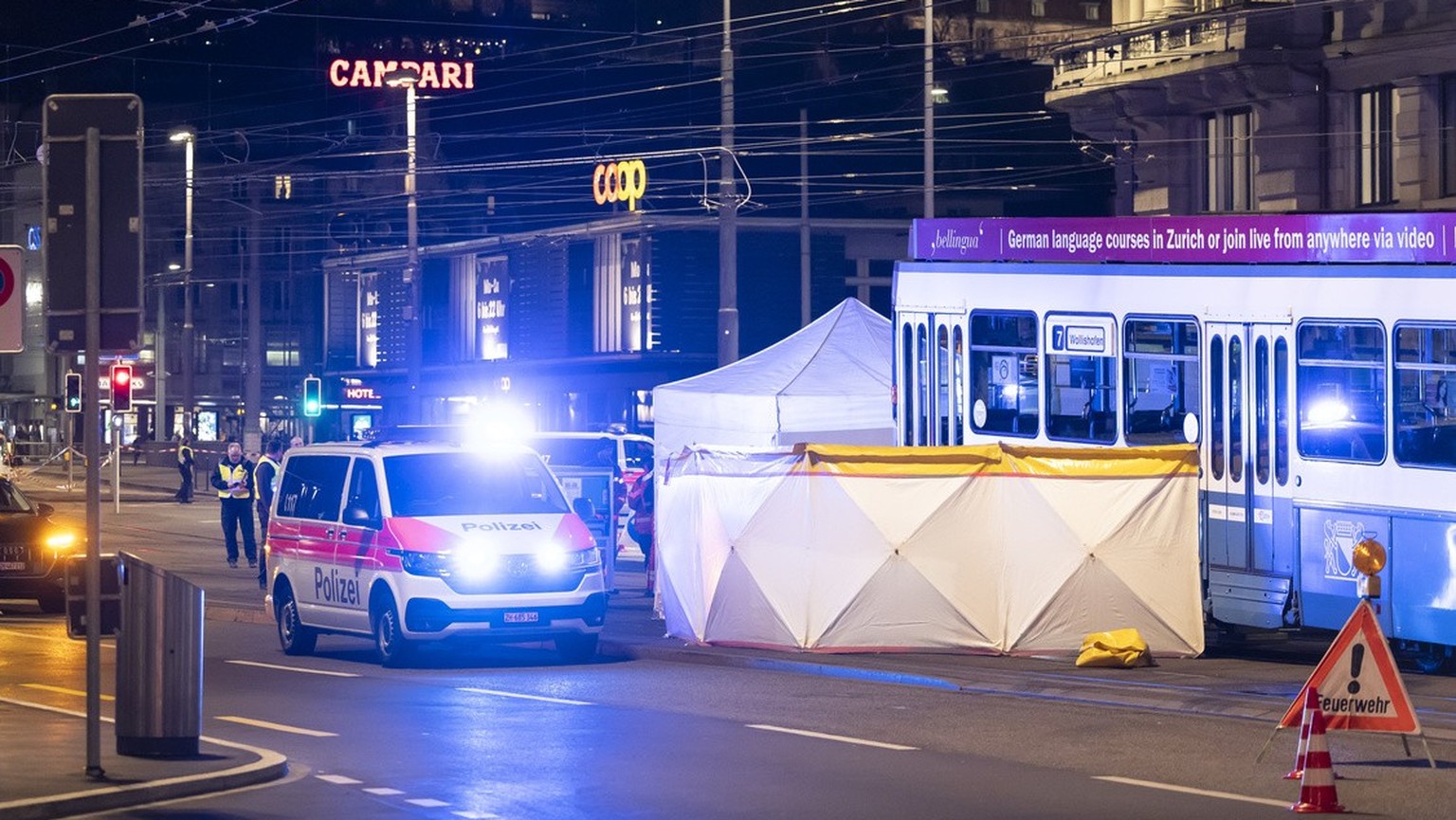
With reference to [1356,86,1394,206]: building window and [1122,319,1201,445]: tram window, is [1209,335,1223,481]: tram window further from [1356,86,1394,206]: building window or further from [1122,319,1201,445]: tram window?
[1356,86,1394,206]: building window

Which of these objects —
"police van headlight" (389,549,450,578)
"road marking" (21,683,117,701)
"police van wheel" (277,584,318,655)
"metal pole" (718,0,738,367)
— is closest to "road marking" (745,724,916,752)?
"police van headlight" (389,549,450,578)

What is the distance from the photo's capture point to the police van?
62.2 feet

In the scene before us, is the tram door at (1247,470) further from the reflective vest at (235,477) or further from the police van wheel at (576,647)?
the reflective vest at (235,477)

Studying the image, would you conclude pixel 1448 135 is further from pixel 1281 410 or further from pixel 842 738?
pixel 842 738

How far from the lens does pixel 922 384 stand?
2320 centimetres

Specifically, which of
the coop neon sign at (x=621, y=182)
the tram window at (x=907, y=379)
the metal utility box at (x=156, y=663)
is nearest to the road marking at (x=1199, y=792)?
the metal utility box at (x=156, y=663)

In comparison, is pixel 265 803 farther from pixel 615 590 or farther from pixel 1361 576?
pixel 615 590

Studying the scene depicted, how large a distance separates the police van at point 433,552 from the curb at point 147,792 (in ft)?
19.7

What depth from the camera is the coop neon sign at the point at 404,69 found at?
260 feet

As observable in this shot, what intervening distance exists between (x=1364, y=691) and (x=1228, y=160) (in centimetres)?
2846

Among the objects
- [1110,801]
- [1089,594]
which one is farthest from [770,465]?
[1110,801]

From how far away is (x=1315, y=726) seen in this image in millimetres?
11320

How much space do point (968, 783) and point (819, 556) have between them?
25.6ft

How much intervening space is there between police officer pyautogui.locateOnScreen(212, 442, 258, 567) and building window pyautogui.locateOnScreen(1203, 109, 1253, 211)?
1764cm
